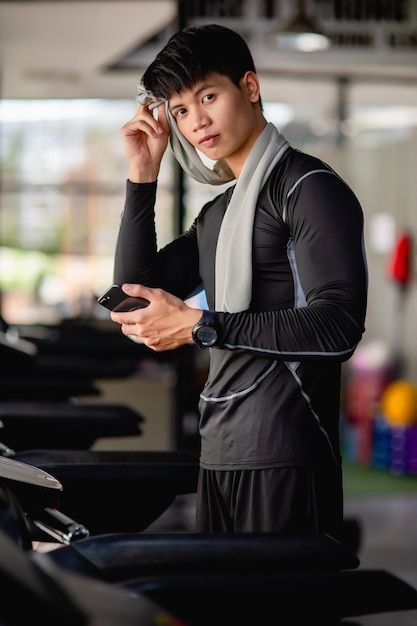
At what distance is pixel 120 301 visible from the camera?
155 cm

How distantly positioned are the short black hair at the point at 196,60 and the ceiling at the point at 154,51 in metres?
3.04

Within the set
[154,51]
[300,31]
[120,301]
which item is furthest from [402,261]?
[120,301]

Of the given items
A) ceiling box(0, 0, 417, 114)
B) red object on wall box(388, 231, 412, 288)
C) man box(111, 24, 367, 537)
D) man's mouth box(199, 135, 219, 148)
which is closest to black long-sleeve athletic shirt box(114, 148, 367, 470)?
man box(111, 24, 367, 537)

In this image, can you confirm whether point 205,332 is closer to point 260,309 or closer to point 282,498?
point 260,309

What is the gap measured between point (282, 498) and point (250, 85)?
64cm

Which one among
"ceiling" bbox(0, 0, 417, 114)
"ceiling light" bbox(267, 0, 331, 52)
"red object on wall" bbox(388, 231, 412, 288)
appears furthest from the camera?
"red object on wall" bbox(388, 231, 412, 288)

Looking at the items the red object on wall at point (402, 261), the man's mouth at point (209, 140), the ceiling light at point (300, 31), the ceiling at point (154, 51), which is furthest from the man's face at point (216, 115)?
the red object on wall at point (402, 261)

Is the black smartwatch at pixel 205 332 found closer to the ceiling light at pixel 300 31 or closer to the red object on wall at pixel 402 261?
the ceiling light at pixel 300 31

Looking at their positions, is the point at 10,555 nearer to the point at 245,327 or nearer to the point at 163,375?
the point at 245,327

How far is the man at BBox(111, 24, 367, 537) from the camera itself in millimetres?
1459

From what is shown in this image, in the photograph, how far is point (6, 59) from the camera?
797 cm

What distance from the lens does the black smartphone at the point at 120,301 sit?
1524mm

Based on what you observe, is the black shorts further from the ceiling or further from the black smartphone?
the ceiling

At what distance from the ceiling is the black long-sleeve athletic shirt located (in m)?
3.17
